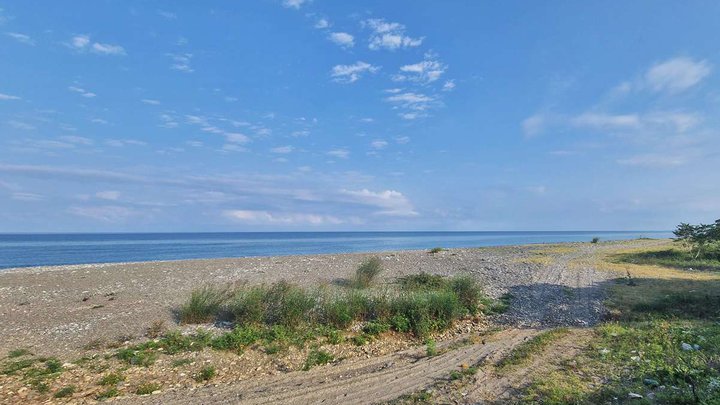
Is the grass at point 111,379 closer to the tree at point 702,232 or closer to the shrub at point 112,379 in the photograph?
the shrub at point 112,379

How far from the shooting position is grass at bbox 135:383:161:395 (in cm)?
836

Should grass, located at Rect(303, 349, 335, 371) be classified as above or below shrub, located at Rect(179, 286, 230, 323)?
below

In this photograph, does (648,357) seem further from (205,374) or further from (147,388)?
(147,388)

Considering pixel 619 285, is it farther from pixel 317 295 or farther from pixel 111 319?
pixel 111 319

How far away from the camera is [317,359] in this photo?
1043 centimetres

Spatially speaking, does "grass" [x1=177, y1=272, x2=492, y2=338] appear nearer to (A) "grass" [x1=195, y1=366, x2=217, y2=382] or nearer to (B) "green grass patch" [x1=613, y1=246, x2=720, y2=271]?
(A) "grass" [x1=195, y1=366, x2=217, y2=382]

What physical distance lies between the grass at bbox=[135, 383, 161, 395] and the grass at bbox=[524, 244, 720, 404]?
8196 millimetres

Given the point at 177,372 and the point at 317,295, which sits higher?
the point at 317,295

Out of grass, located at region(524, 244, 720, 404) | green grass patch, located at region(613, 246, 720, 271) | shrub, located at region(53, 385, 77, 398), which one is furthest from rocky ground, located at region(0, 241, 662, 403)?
green grass patch, located at region(613, 246, 720, 271)

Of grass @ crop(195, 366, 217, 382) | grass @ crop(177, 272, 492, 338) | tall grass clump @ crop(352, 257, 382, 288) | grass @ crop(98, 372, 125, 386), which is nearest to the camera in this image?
grass @ crop(98, 372, 125, 386)

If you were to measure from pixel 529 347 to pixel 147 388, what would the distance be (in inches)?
393

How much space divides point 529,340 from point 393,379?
16.7 ft

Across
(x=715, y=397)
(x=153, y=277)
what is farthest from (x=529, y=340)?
(x=153, y=277)

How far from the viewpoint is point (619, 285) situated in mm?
20172
